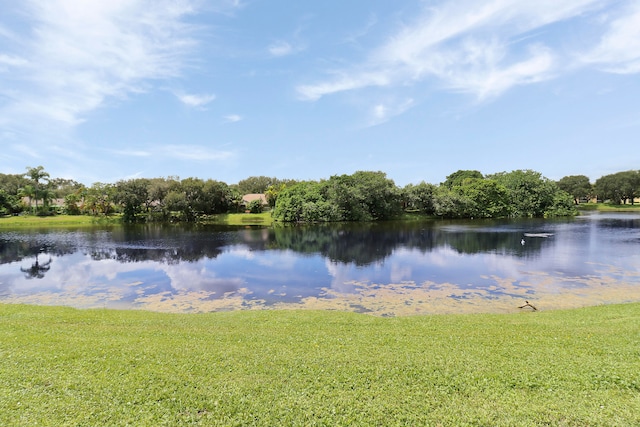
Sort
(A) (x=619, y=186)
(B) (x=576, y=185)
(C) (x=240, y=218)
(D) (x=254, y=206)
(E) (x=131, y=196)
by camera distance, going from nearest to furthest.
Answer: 1. (E) (x=131, y=196)
2. (C) (x=240, y=218)
3. (D) (x=254, y=206)
4. (A) (x=619, y=186)
5. (B) (x=576, y=185)

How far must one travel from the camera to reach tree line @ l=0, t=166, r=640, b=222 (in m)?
73.7

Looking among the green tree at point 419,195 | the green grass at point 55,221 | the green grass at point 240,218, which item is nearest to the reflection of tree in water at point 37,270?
the green grass at point 240,218

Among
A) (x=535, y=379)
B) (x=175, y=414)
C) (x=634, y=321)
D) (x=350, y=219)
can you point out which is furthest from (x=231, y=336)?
(x=350, y=219)

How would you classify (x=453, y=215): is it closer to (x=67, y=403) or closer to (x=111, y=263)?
(x=111, y=263)

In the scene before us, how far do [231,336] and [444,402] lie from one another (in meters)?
5.73

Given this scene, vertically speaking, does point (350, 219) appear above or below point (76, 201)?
below

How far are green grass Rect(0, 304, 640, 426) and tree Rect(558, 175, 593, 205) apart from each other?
448ft

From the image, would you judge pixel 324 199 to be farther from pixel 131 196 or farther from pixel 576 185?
pixel 576 185

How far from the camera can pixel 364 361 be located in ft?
23.3

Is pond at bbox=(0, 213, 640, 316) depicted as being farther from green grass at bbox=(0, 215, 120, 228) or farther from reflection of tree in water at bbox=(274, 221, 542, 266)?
green grass at bbox=(0, 215, 120, 228)

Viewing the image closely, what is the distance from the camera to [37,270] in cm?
2561

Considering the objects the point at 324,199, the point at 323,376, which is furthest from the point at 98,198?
the point at 323,376

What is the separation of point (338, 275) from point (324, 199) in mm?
53826

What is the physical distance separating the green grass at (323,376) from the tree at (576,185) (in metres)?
137
